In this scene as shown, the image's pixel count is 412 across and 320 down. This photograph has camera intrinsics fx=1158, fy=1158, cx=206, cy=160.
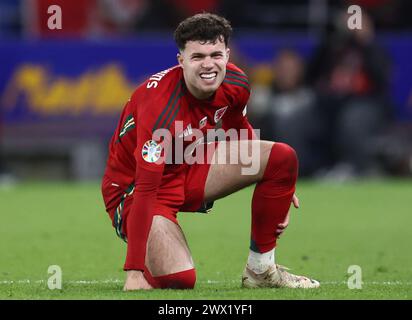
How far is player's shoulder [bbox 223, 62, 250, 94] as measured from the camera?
724cm

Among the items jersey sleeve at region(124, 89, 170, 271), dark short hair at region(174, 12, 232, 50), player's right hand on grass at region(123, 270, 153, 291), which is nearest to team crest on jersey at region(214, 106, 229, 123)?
dark short hair at region(174, 12, 232, 50)

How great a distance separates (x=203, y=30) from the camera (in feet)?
22.5

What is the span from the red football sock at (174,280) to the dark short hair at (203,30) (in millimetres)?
1358

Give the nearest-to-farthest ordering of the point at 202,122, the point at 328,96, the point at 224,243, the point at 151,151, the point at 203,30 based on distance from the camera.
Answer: the point at 151,151 → the point at 203,30 → the point at 202,122 → the point at 224,243 → the point at 328,96

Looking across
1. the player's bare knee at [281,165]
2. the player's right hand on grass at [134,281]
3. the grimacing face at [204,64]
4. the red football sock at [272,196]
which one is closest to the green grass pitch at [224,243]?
the player's right hand on grass at [134,281]

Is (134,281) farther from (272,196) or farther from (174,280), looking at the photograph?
(272,196)

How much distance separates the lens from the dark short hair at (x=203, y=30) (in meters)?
6.86

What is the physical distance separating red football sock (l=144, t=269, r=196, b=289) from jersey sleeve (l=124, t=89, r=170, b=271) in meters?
0.37

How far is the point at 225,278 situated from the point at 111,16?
10.3 meters

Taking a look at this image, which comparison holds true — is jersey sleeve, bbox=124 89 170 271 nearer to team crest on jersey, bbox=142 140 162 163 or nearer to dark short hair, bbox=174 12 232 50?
team crest on jersey, bbox=142 140 162 163

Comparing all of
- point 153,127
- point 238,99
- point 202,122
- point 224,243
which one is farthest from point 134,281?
point 224,243

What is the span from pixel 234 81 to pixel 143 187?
1.06 m

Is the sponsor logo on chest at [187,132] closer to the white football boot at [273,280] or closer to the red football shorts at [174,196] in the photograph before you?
the red football shorts at [174,196]
